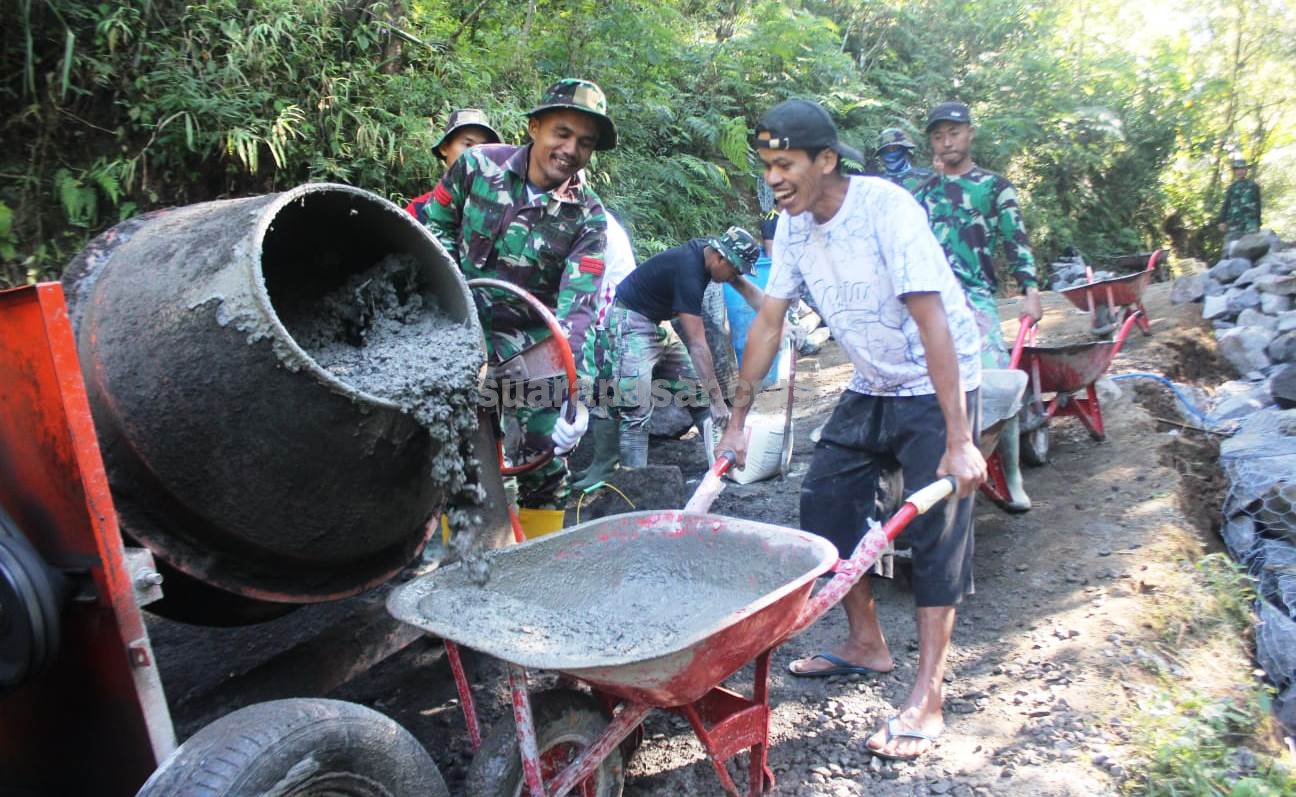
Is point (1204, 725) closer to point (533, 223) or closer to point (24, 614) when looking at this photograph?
point (533, 223)

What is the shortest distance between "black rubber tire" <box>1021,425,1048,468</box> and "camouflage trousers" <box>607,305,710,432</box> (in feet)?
6.64

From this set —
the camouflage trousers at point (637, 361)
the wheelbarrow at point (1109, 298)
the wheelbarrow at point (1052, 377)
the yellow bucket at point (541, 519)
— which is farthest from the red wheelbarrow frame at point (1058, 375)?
the yellow bucket at point (541, 519)

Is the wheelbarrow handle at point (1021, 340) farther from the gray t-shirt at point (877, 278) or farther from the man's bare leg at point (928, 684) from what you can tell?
the man's bare leg at point (928, 684)

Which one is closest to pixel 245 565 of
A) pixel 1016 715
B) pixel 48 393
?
pixel 48 393

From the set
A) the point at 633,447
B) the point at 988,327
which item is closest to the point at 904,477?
the point at 988,327

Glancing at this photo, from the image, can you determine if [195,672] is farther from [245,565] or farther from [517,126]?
[517,126]

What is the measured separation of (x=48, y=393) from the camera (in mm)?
1617

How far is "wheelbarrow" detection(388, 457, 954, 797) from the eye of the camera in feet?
6.55

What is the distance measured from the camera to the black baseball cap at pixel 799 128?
259cm

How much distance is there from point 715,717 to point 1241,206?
600 inches

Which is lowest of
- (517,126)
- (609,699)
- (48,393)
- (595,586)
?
(609,699)

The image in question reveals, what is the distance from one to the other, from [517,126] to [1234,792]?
6.04 m

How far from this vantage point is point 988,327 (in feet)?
15.9

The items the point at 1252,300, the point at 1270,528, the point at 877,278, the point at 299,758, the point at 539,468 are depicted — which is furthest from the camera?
the point at 1252,300
